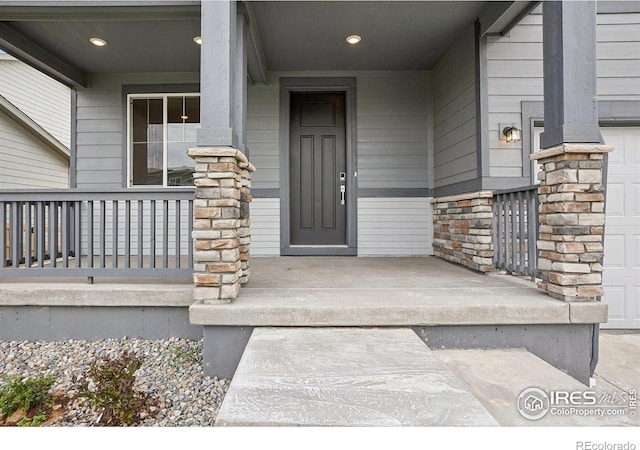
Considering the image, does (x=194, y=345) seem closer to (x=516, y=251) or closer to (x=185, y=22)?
(x=516, y=251)

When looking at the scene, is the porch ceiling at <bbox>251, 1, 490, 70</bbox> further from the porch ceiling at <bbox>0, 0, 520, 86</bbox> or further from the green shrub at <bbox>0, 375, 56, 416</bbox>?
the green shrub at <bbox>0, 375, 56, 416</bbox>

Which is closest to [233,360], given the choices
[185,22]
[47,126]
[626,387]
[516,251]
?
[516,251]

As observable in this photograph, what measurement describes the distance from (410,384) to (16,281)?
3.39 metres

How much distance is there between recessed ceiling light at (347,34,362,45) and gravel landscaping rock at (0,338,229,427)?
3.47 metres

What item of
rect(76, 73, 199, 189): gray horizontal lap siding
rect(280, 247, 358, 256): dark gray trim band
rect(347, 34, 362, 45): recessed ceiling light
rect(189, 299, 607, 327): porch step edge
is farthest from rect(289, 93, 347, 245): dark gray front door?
rect(189, 299, 607, 327): porch step edge

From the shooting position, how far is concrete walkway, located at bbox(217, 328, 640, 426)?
1310 mm

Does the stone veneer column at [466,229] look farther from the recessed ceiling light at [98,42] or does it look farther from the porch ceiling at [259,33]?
the recessed ceiling light at [98,42]

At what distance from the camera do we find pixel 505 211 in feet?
10.2

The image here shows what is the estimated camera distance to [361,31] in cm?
374

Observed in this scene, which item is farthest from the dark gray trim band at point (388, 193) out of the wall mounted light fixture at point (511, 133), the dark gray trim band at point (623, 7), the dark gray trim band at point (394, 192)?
the dark gray trim band at point (623, 7)

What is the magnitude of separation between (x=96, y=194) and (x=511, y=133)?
382 cm

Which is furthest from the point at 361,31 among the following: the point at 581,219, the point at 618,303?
the point at 618,303

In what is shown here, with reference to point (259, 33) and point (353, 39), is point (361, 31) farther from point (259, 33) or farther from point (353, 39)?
point (259, 33)

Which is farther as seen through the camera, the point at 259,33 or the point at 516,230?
the point at 259,33
